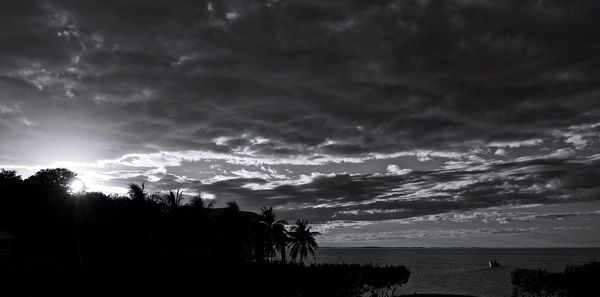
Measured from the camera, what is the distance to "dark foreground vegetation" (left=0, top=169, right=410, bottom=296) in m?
30.8

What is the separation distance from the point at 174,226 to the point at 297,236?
23.3 metres

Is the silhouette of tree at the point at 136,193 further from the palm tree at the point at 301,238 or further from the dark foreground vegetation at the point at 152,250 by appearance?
the palm tree at the point at 301,238

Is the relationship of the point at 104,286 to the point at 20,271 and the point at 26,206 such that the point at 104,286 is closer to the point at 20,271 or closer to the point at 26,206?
the point at 20,271

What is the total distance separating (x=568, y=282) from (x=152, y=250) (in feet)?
136

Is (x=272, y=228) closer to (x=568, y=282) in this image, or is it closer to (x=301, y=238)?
(x=301, y=238)

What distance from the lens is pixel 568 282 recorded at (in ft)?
133

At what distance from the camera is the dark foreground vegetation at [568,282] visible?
3881 cm

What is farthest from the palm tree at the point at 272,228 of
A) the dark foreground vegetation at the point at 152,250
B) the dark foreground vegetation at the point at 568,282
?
the dark foreground vegetation at the point at 568,282

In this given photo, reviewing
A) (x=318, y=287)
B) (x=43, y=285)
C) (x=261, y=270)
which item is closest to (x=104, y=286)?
(x=43, y=285)

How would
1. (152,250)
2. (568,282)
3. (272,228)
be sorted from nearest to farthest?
1. (568,282)
2. (152,250)
3. (272,228)

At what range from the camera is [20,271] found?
95.8 feet

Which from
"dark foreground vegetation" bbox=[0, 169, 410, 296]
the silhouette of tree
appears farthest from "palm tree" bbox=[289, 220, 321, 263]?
the silhouette of tree

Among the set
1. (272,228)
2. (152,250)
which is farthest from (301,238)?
(152,250)

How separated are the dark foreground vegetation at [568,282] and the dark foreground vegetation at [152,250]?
15041 mm
